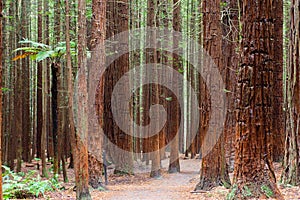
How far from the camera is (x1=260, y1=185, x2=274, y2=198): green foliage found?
22.2ft

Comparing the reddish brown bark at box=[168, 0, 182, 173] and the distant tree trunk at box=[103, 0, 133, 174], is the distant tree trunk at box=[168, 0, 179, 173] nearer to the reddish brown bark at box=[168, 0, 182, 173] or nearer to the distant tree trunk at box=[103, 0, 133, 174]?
the reddish brown bark at box=[168, 0, 182, 173]

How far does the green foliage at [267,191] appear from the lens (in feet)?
22.2

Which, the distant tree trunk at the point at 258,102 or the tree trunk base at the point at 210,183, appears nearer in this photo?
the distant tree trunk at the point at 258,102

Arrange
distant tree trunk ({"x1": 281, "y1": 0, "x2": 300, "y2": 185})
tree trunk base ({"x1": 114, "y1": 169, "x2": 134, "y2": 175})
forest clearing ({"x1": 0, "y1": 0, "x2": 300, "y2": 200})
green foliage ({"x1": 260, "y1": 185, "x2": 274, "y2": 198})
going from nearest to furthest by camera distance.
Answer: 1. green foliage ({"x1": 260, "y1": 185, "x2": 274, "y2": 198})
2. forest clearing ({"x1": 0, "y1": 0, "x2": 300, "y2": 200})
3. distant tree trunk ({"x1": 281, "y1": 0, "x2": 300, "y2": 185})
4. tree trunk base ({"x1": 114, "y1": 169, "x2": 134, "y2": 175})

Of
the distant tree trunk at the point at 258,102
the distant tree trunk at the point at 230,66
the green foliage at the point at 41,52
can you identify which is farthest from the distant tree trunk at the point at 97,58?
the distant tree trunk at the point at 258,102

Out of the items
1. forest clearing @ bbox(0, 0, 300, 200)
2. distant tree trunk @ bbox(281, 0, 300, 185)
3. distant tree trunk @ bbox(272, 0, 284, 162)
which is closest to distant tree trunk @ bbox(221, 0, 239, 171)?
forest clearing @ bbox(0, 0, 300, 200)

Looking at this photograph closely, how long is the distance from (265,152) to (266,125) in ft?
1.44

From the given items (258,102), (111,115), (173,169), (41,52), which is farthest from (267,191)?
(173,169)

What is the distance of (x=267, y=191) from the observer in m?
6.78

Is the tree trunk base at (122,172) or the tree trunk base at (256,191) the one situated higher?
the tree trunk base at (256,191)

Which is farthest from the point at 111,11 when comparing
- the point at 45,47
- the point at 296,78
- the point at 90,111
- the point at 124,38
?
the point at 296,78

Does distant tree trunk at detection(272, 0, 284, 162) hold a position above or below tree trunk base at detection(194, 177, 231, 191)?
above

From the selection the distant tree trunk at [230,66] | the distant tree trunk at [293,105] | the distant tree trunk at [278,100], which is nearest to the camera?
the distant tree trunk at [293,105]

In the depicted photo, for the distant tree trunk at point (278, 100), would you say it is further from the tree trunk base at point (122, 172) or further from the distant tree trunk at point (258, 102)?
the distant tree trunk at point (258, 102)
